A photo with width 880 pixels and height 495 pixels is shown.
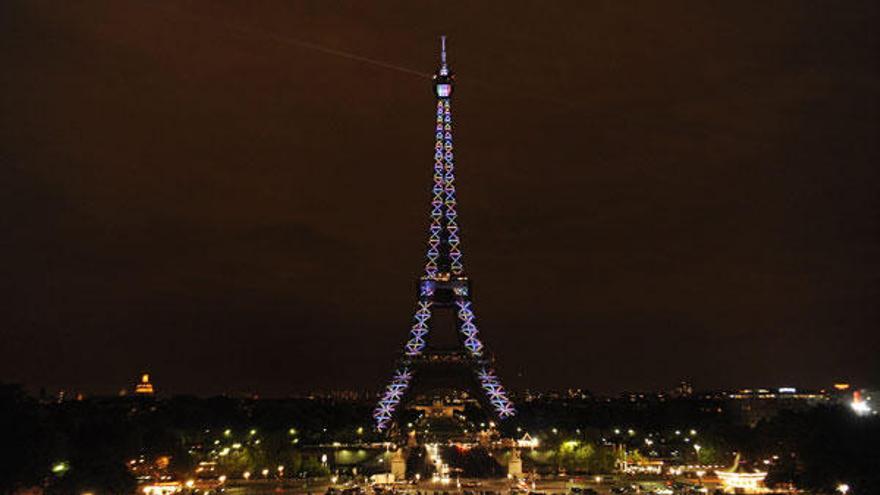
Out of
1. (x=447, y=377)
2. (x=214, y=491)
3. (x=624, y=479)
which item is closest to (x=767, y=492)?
(x=624, y=479)

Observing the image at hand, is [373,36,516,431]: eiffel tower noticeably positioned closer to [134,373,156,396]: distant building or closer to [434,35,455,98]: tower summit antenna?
[434,35,455,98]: tower summit antenna

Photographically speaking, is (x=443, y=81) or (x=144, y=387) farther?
(x=144, y=387)

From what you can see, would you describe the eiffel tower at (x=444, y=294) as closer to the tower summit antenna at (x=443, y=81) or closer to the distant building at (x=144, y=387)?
the tower summit antenna at (x=443, y=81)

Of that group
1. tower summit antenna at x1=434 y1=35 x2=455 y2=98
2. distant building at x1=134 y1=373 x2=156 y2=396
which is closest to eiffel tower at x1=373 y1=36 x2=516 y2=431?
tower summit antenna at x1=434 y1=35 x2=455 y2=98

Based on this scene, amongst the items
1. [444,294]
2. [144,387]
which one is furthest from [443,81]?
[144,387]

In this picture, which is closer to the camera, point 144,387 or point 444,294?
point 444,294

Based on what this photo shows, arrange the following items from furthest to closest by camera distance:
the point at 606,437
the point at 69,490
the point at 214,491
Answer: the point at 606,437, the point at 214,491, the point at 69,490

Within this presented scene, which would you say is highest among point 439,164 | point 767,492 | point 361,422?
point 439,164

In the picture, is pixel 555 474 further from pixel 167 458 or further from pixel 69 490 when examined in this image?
pixel 69 490

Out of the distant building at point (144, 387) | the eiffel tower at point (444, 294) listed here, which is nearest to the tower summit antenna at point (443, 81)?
the eiffel tower at point (444, 294)

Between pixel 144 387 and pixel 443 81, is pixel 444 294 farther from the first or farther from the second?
pixel 144 387
